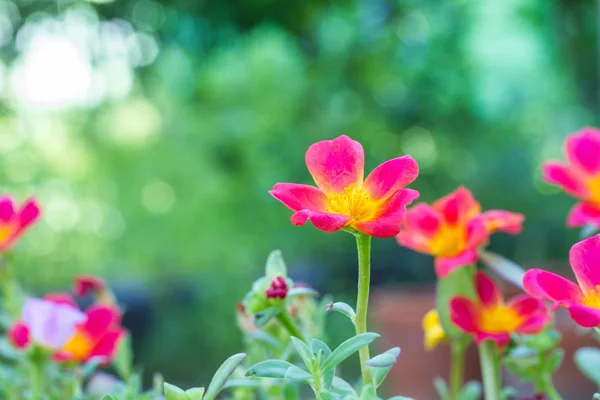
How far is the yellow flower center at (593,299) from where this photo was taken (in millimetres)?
211

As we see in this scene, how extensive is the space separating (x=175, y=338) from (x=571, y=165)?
4.99ft

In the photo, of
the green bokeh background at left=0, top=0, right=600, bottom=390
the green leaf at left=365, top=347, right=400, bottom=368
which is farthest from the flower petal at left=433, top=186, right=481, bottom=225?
the green bokeh background at left=0, top=0, right=600, bottom=390

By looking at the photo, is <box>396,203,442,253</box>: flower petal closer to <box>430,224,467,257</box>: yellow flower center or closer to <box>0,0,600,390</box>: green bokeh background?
<box>430,224,467,257</box>: yellow flower center

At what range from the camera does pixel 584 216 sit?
1.06 feet

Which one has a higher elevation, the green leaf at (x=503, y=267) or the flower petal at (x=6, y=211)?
the flower petal at (x=6, y=211)

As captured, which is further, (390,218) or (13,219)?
(13,219)

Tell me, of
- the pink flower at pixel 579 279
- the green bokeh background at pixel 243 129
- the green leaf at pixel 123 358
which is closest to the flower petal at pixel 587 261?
the pink flower at pixel 579 279

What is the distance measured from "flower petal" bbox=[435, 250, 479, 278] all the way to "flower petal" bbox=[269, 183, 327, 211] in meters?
0.07

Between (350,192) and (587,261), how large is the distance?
0.08 m

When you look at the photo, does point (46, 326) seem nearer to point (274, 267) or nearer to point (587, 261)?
point (274, 267)

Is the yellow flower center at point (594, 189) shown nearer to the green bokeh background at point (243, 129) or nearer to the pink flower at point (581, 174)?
the pink flower at point (581, 174)

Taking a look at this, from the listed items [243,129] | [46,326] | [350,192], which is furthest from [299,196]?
[243,129]

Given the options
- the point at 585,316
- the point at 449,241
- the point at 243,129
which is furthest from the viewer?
the point at 243,129

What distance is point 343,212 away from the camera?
0.22 metres
